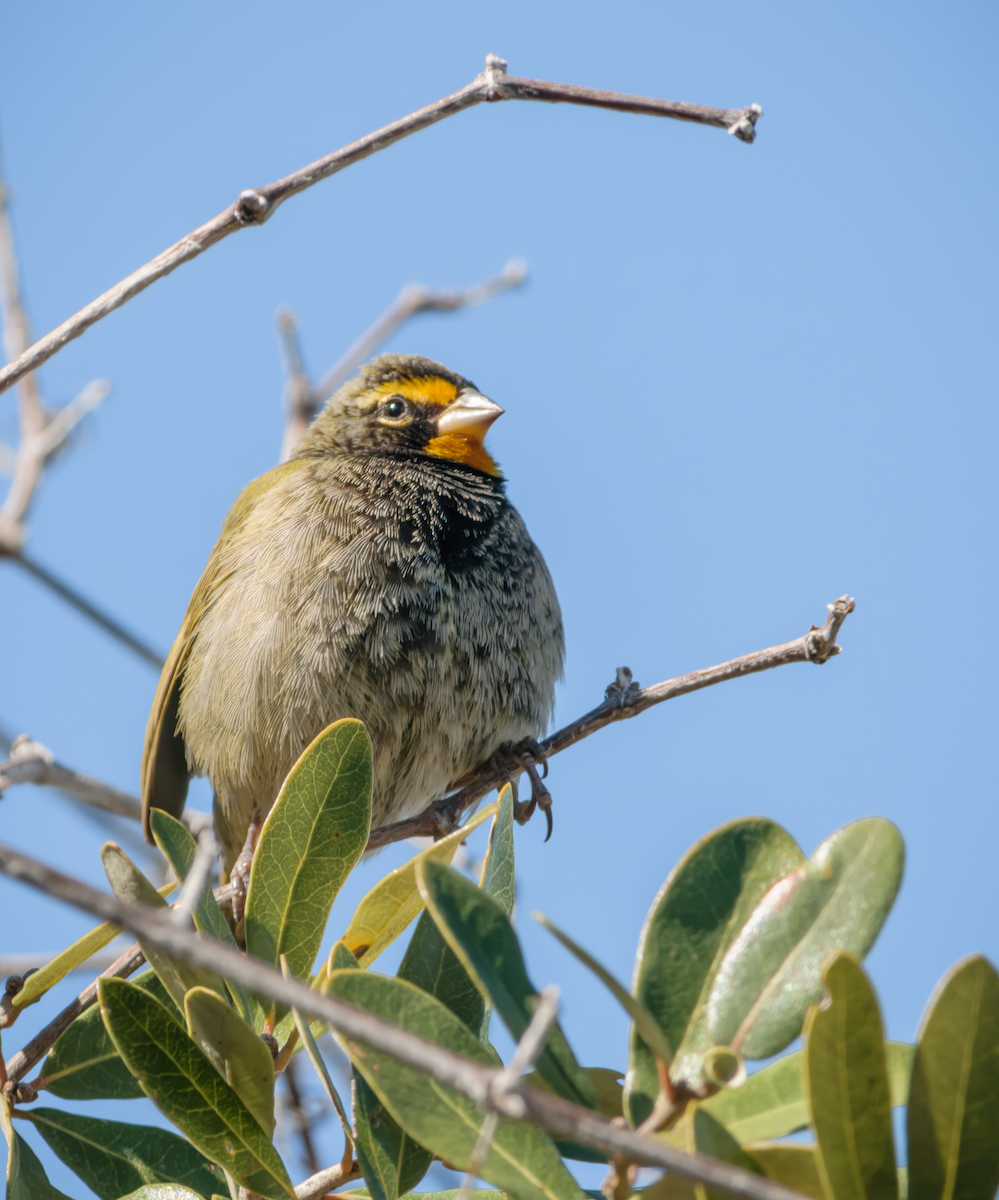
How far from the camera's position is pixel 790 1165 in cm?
128

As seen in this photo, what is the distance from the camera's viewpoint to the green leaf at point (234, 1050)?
5.13 feet

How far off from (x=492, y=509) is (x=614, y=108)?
2119 millimetres

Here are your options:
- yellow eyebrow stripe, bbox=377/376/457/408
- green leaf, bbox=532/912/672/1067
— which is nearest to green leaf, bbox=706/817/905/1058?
green leaf, bbox=532/912/672/1067

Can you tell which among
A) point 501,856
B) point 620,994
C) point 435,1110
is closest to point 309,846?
Result: point 501,856

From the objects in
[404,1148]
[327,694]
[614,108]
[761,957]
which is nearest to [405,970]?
[404,1148]

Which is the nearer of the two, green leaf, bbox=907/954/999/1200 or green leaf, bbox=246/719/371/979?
green leaf, bbox=907/954/999/1200

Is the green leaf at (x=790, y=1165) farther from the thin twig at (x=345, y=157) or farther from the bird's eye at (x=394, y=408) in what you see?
the bird's eye at (x=394, y=408)

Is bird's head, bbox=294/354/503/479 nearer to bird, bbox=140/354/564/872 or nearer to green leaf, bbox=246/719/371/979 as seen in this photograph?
bird, bbox=140/354/564/872

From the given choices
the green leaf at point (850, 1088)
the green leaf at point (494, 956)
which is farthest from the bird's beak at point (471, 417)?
the green leaf at point (850, 1088)

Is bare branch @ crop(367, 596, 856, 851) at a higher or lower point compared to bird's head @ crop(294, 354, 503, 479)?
lower

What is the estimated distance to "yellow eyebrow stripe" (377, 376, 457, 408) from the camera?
4.82m

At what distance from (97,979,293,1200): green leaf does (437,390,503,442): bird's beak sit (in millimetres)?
3257

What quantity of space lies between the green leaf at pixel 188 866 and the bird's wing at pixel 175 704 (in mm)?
2378

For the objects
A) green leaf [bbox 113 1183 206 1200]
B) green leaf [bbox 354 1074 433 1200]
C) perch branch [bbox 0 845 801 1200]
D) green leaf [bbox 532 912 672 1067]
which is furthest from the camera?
green leaf [bbox 113 1183 206 1200]
